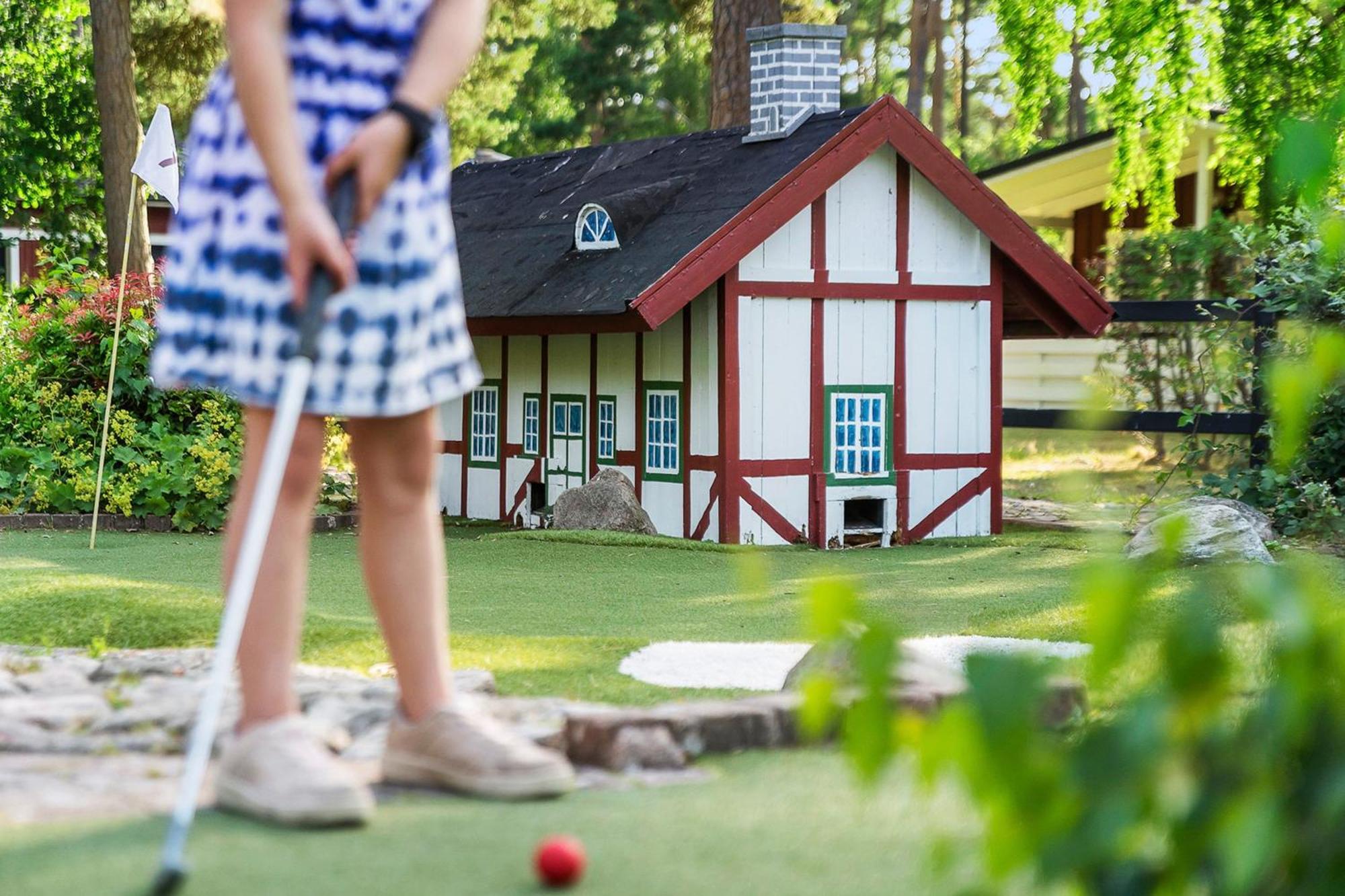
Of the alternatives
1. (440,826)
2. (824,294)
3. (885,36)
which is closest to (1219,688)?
(440,826)

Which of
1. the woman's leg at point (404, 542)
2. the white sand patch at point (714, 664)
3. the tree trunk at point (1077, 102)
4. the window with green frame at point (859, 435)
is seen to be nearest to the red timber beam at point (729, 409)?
the window with green frame at point (859, 435)

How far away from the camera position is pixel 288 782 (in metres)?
2.84

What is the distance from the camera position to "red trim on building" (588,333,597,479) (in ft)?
45.9

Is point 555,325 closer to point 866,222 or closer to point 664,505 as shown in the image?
point 664,505

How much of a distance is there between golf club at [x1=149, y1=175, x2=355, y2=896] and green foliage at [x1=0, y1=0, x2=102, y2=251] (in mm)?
23376

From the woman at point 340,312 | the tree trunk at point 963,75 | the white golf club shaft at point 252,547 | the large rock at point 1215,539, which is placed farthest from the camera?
the tree trunk at point 963,75

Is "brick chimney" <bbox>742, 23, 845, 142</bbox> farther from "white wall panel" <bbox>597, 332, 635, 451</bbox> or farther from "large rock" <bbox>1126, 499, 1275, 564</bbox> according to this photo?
"large rock" <bbox>1126, 499, 1275, 564</bbox>

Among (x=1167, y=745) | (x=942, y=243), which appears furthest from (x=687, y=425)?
(x=1167, y=745)

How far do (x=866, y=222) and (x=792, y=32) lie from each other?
1.69 metres

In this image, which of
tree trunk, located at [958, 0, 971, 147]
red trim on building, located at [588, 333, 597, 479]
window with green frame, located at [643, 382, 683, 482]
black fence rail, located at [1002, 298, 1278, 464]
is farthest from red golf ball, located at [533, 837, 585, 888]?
tree trunk, located at [958, 0, 971, 147]

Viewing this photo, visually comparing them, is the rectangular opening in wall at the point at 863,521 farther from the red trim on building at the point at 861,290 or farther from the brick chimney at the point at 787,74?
the brick chimney at the point at 787,74

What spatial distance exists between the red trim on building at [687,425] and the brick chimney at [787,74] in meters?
1.81

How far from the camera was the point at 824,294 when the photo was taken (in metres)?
13.0

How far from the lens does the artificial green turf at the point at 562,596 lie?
5863mm
